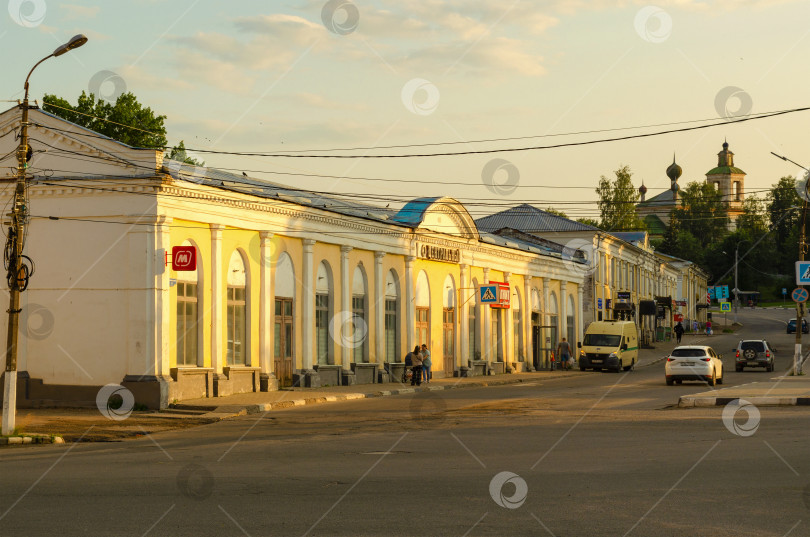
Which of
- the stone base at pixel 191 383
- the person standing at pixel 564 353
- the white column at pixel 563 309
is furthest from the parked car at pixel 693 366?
the white column at pixel 563 309

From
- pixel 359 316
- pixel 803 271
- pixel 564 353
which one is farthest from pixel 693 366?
pixel 564 353

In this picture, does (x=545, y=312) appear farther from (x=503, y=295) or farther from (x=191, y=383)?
(x=191, y=383)

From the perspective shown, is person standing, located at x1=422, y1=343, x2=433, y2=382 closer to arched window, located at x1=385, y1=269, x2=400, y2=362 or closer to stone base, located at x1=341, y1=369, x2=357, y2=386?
arched window, located at x1=385, y1=269, x2=400, y2=362

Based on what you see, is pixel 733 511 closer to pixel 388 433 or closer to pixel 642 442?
pixel 642 442

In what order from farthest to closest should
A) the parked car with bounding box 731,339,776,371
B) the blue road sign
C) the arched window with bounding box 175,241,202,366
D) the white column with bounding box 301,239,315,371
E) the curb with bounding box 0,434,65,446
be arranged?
the parked car with bounding box 731,339,776,371, the blue road sign, the white column with bounding box 301,239,315,371, the arched window with bounding box 175,241,202,366, the curb with bounding box 0,434,65,446

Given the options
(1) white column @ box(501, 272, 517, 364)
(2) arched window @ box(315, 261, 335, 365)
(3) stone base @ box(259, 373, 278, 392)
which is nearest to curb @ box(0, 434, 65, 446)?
(3) stone base @ box(259, 373, 278, 392)

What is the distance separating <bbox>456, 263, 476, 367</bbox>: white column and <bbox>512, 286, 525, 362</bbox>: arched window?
22.1 ft

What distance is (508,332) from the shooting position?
55.7 meters

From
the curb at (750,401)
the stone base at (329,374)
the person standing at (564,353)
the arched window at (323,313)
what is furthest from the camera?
the person standing at (564,353)

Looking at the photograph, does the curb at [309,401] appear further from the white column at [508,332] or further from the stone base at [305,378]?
the white column at [508,332]

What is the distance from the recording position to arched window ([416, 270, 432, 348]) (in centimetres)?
4632

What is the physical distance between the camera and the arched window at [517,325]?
5709cm

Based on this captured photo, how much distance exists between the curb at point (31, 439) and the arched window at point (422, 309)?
26465 millimetres

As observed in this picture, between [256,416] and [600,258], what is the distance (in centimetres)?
5398
